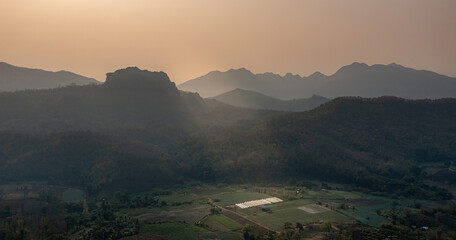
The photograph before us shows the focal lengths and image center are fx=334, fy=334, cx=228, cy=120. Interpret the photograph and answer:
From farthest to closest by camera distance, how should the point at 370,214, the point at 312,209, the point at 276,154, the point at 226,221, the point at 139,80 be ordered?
the point at 139,80 → the point at 276,154 → the point at 312,209 → the point at 370,214 → the point at 226,221

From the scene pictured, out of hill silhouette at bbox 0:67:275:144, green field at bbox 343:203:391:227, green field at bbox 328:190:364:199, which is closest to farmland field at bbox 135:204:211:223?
green field at bbox 343:203:391:227

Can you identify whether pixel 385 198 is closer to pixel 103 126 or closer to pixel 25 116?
pixel 103 126

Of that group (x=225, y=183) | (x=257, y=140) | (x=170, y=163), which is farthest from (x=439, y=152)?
(x=170, y=163)

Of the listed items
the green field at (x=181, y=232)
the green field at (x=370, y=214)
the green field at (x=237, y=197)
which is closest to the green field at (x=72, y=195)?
Result: the green field at (x=181, y=232)

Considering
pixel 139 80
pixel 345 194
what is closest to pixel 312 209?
pixel 345 194

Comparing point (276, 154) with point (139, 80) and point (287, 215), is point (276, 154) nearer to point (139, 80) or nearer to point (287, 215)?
point (287, 215)

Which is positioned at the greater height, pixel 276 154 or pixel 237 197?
pixel 276 154

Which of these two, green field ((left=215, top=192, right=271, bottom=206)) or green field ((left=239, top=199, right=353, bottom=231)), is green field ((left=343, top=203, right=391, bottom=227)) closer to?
green field ((left=239, top=199, right=353, bottom=231))

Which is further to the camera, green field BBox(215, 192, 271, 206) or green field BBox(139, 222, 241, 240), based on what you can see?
green field BBox(215, 192, 271, 206)
